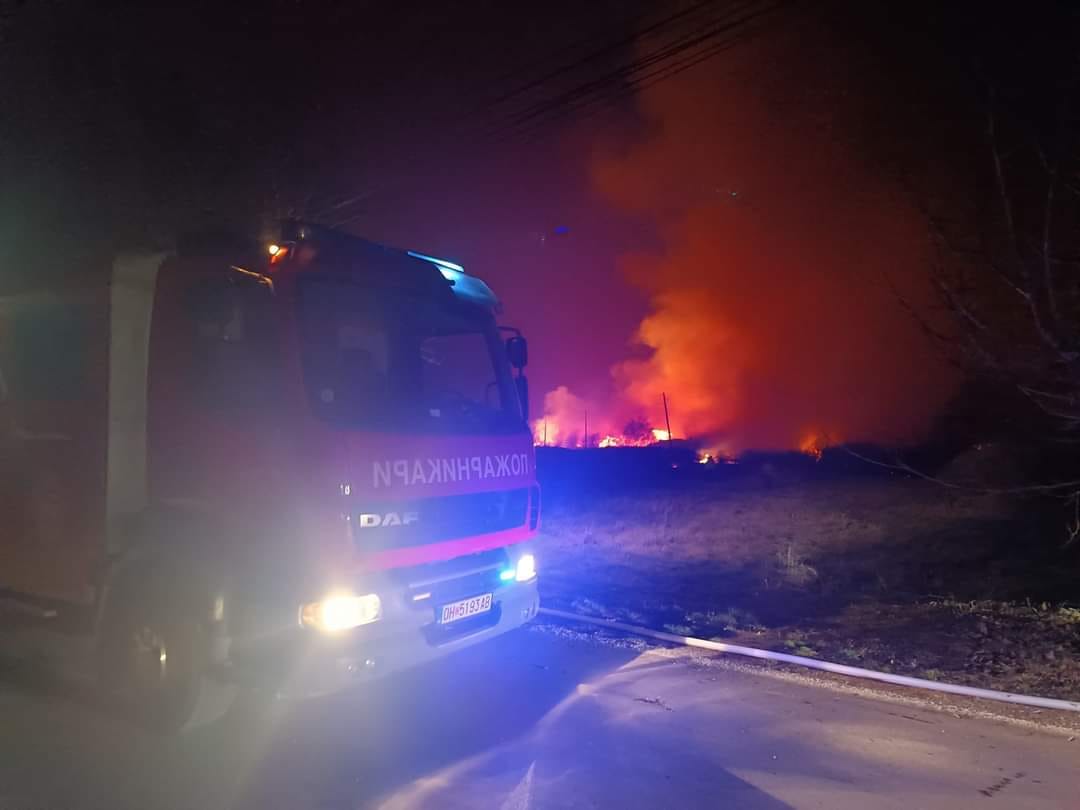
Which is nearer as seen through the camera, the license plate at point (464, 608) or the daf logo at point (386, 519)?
the daf logo at point (386, 519)

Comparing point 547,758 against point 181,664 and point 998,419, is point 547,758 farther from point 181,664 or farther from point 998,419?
point 998,419

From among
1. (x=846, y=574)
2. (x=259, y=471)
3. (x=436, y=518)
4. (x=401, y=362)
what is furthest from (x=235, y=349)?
(x=846, y=574)

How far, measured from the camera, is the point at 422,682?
5469mm

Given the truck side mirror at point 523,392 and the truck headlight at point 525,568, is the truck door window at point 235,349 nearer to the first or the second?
the truck side mirror at point 523,392

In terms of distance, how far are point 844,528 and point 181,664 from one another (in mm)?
9940

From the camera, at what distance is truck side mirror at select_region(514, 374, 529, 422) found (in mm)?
5550

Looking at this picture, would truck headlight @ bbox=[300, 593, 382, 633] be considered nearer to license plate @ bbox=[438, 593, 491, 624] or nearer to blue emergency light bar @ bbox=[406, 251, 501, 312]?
license plate @ bbox=[438, 593, 491, 624]

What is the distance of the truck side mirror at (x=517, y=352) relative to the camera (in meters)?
5.57

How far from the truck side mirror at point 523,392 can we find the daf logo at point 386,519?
1.41 metres

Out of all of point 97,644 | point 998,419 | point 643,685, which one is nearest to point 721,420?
point 998,419

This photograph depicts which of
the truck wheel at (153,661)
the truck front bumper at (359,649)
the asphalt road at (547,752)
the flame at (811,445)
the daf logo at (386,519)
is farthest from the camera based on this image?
the flame at (811,445)

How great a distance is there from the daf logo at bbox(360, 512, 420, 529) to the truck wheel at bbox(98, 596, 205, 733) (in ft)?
3.94

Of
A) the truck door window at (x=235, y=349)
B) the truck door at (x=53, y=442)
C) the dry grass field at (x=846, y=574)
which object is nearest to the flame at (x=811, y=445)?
the dry grass field at (x=846, y=574)

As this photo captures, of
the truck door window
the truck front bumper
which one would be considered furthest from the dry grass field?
the truck door window
